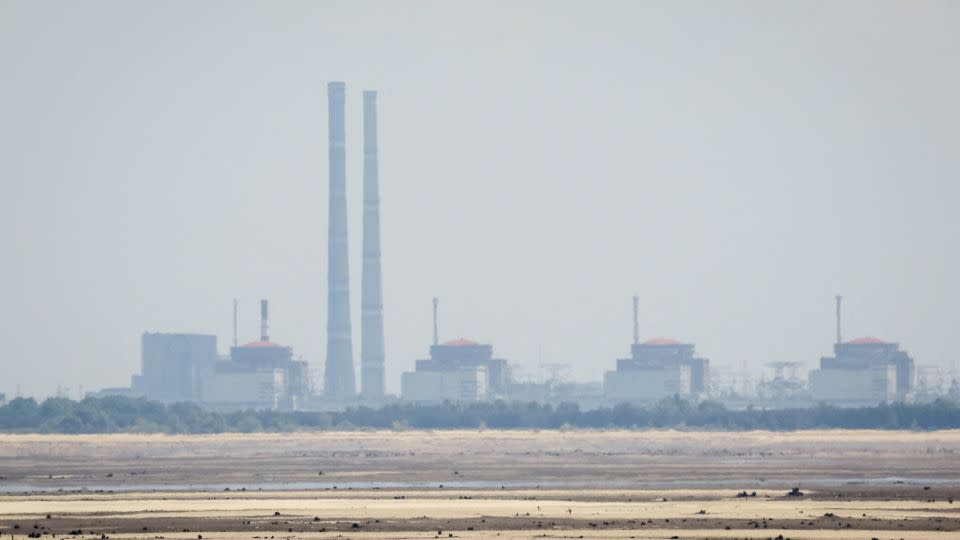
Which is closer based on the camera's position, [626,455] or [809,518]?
[809,518]

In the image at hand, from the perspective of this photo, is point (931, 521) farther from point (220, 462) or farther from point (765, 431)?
point (765, 431)

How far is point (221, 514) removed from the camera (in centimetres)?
6888

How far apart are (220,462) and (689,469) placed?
32302mm

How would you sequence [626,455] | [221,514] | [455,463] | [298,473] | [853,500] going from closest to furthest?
[221,514]
[853,500]
[298,473]
[455,463]
[626,455]

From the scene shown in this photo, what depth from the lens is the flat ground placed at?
62.7 m

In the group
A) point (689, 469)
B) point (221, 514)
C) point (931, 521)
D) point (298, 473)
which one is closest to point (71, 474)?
point (298, 473)

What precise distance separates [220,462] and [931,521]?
68.5 m

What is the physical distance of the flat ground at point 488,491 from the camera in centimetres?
6272

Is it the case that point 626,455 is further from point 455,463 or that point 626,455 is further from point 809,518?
point 809,518

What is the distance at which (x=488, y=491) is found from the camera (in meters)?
82.9

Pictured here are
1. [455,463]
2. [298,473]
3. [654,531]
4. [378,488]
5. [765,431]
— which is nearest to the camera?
[654,531]

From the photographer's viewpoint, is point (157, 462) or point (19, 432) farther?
point (19, 432)

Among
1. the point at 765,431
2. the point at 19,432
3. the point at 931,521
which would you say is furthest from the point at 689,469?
the point at 19,432

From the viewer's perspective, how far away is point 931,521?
63344 millimetres
